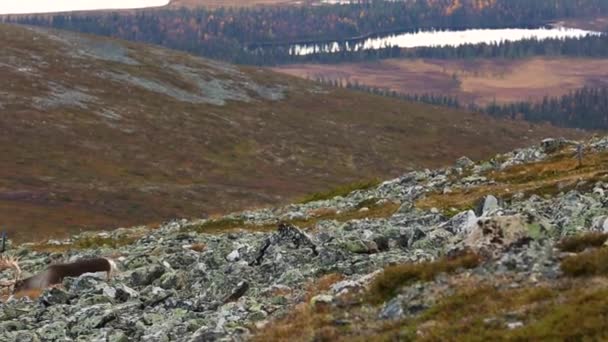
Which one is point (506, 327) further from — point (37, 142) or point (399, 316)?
point (37, 142)

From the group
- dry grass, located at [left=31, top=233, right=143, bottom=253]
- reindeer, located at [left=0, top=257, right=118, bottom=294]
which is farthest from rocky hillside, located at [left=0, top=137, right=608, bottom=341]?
dry grass, located at [left=31, top=233, right=143, bottom=253]

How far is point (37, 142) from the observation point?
468ft

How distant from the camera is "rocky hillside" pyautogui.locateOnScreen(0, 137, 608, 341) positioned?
16109mm

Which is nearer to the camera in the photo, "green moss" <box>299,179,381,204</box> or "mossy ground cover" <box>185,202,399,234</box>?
"mossy ground cover" <box>185,202,399,234</box>

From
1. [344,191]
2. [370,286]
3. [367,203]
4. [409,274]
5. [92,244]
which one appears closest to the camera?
[409,274]

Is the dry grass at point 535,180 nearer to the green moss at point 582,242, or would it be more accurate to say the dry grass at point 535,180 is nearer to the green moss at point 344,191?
the green moss at point 344,191

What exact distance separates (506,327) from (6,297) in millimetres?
22928

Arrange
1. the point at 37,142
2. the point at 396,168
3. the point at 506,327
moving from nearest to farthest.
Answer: the point at 506,327 < the point at 37,142 < the point at 396,168

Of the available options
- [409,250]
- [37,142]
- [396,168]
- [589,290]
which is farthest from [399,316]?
[396,168]

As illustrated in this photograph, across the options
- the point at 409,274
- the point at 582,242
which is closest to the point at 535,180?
the point at 582,242

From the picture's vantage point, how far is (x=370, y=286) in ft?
64.7

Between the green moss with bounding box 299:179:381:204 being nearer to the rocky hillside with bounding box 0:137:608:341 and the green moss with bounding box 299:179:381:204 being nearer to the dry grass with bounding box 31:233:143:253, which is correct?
the dry grass with bounding box 31:233:143:253

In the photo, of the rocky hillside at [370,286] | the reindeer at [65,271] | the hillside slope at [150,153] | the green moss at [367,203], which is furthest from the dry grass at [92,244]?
the hillside slope at [150,153]

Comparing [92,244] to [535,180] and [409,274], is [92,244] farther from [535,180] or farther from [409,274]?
[409,274]
